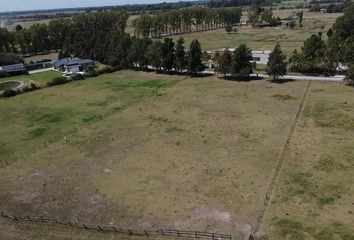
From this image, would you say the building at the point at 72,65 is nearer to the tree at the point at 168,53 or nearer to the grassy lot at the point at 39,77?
the grassy lot at the point at 39,77

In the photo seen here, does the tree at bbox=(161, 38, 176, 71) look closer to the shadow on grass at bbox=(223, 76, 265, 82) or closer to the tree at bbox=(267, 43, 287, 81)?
the shadow on grass at bbox=(223, 76, 265, 82)

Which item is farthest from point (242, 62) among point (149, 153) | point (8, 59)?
point (8, 59)

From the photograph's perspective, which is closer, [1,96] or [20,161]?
[20,161]

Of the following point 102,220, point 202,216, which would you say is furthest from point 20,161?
point 202,216

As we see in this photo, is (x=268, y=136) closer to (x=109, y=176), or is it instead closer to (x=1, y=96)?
(x=109, y=176)

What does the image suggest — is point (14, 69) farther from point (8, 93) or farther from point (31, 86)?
point (8, 93)

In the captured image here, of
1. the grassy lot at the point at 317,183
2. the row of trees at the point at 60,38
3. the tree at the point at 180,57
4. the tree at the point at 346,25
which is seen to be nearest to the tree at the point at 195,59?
the tree at the point at 180,57
